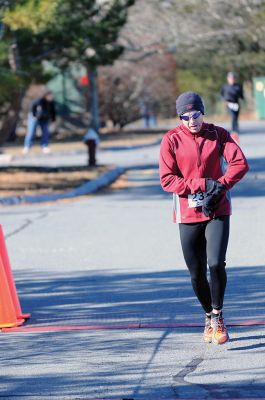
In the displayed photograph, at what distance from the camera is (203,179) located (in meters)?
8.98

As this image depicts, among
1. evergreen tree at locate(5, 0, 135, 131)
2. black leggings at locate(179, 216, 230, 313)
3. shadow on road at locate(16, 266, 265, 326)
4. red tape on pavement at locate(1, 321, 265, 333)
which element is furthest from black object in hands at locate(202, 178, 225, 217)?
evergreen tree at locate(5, 0, 135, 131)

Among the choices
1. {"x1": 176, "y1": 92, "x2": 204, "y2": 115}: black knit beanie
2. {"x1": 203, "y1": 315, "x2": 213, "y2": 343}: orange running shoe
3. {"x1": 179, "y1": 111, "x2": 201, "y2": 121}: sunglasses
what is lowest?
{"x1": 203, "y1": 315, "x2": 213, "y2": 343}: orange running shoe

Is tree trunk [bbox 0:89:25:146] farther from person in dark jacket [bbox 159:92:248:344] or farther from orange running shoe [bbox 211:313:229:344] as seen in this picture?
orange running shoe [bbox 211:313:229:344]

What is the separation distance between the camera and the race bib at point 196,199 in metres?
8.95

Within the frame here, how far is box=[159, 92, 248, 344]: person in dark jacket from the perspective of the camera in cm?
898

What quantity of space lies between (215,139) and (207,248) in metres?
0.78

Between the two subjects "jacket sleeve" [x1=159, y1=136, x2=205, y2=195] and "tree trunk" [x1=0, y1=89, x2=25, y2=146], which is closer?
"jacket sleeve" [x1=159, y1=136, x2=205, y2=195]

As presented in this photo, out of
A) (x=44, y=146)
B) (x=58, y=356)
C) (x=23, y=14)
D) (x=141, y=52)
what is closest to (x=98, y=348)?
(x=58, y=356)

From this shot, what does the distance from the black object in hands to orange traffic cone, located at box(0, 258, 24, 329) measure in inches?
81.1

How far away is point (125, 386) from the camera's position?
25.7 ft

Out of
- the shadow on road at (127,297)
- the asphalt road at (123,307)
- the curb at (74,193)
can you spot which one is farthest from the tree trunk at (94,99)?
the shadow on road at (127,297)

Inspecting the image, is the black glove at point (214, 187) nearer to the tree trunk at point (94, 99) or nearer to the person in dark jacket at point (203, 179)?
the person in dark jacket at point (203, 179)

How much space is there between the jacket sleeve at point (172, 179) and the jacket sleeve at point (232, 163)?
0.58ft

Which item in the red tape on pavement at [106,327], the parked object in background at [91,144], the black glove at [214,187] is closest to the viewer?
the black glove at [214,187]
